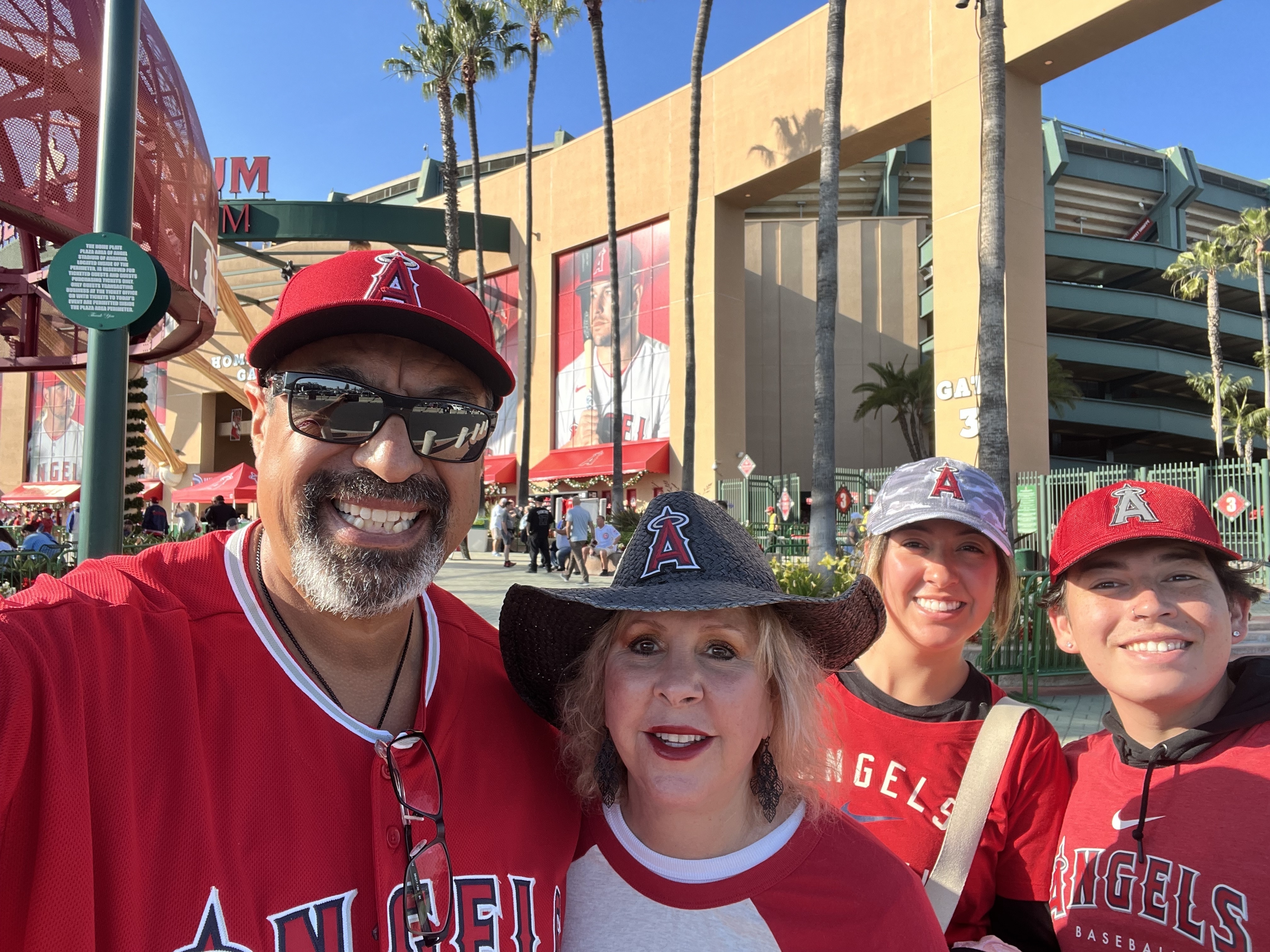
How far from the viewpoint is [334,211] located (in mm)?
34906

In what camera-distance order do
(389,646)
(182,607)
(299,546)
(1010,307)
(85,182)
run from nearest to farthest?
1. (182,607)
2. (299,546)
3. (389,646)
4. (85,182)
5. (1010,307)

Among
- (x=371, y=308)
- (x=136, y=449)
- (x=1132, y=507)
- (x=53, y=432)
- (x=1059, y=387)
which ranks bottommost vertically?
(x=1132, y=507)

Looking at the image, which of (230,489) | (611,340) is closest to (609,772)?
(230,489)

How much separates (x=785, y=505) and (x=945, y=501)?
19733 millimetres

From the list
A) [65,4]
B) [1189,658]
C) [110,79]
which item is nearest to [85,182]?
[65,4]

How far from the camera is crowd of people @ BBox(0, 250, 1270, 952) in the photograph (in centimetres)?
126

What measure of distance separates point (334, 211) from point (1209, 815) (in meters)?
38.0

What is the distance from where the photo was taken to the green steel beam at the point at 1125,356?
39438 mm

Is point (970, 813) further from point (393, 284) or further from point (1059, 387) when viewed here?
point (1059, 387)

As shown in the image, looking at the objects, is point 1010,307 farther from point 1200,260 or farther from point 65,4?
point 1200,260

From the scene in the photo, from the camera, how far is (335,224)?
115 feet

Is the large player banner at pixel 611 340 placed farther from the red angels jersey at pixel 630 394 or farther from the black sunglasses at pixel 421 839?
the black sunglasses at pixel 421 839

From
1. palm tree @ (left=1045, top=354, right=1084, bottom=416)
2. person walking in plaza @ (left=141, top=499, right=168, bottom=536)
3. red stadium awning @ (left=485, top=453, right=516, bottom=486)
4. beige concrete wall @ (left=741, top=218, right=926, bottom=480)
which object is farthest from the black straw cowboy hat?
beige concrete wall @ (left=741, top=218, right=926, bottom=480)

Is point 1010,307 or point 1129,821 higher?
point 1010,307
